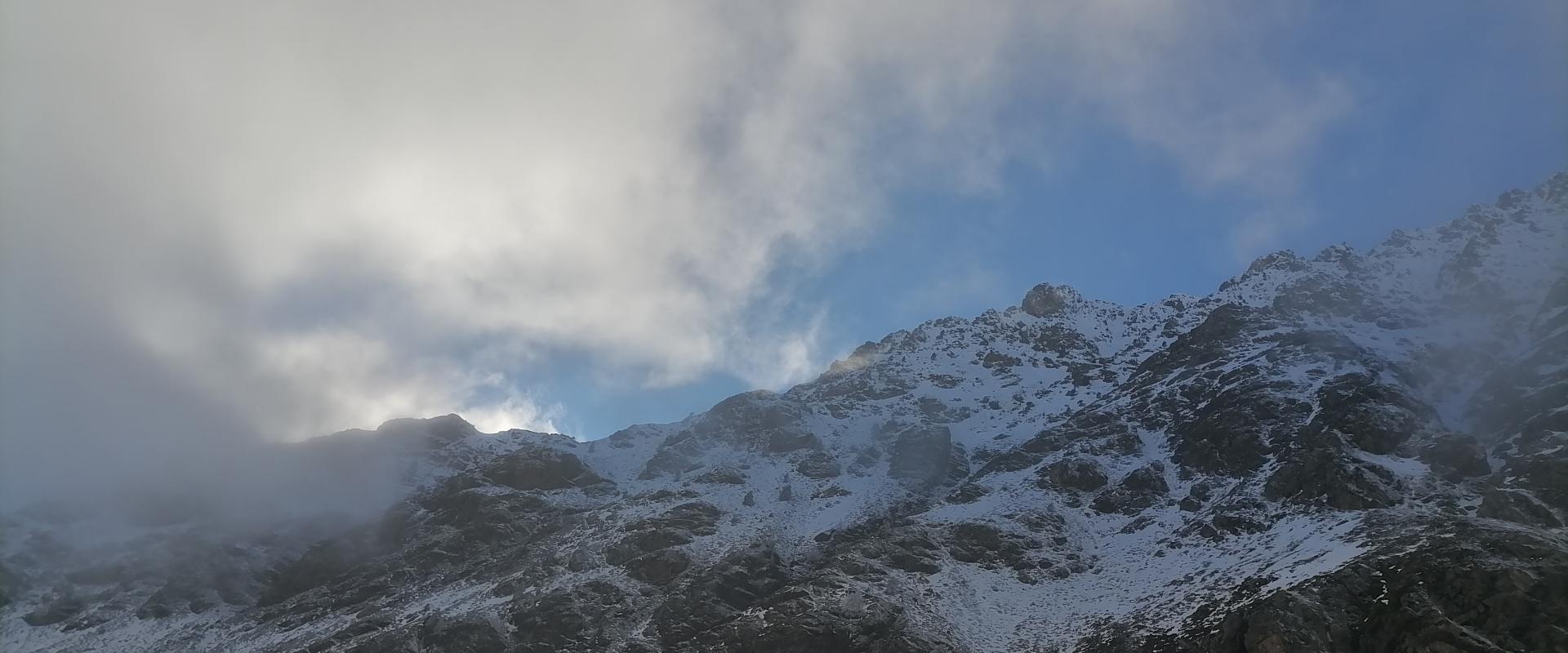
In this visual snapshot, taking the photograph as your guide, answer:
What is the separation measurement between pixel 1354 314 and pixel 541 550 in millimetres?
81963

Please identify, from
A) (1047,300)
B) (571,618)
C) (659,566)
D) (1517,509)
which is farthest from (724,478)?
(1047,300)

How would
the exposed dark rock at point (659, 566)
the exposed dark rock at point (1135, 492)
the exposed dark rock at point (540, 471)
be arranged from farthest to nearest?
the exposed dark rock at point (540, 471)
the exposed dark rock at point (1135, 492)
the exposed dark rock at point (659, 566)

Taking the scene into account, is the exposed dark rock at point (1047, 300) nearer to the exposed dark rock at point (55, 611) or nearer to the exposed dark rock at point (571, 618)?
the exposed dark rock at point (571, 618)

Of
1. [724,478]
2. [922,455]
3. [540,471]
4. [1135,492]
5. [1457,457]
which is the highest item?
[540,471]

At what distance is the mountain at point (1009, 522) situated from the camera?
42.9m

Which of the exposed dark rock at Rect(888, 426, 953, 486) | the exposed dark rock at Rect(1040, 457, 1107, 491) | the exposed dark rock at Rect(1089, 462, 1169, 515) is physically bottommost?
the exposed dark rock at Rect(1089, 462, 1169, 515)

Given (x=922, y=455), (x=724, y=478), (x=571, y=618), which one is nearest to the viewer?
(x=571, y=618)

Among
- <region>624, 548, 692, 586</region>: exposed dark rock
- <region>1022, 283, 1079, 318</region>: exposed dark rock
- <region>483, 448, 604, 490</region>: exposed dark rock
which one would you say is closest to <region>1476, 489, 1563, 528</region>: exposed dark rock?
<region>624, 548, 692, 586</region>: exposed dark rock

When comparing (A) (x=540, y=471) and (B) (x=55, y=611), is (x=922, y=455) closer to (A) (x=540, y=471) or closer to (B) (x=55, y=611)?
(A) (x=540, y=471)

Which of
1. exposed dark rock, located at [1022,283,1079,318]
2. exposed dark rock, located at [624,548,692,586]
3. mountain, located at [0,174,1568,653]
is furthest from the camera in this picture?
exposed dark rock, located at [1022,283,1079,318]

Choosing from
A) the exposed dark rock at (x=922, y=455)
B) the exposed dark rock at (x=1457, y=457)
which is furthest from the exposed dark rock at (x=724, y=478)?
the exposed dark rock at (x=1457, y=457)

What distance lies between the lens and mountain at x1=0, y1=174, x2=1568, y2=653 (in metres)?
42.9

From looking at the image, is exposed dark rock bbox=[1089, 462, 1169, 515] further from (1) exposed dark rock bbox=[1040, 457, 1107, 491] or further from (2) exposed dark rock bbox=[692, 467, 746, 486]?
(2) exposed dark rock bbox=[692, 467, 746, 486]

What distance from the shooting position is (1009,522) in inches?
2475
